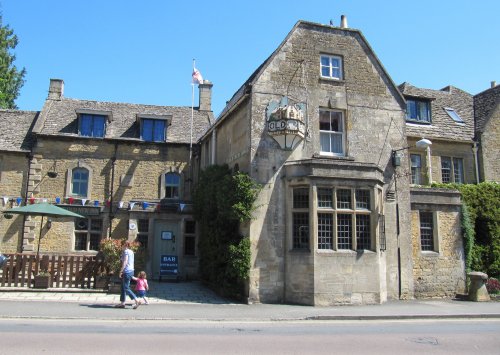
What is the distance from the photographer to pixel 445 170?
22906 mm

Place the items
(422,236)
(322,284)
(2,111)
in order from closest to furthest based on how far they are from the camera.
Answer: (322,284) < (422,236) < (2,111)

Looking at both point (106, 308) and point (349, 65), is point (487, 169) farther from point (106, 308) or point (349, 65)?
point (106, 308)

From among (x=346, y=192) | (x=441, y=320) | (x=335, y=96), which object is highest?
(x=335, y=96)

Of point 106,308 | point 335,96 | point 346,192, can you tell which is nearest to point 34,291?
point 106,308

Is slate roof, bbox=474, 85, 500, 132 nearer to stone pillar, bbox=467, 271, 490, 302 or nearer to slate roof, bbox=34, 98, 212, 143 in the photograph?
stone pillar, bbox=467, 271, 490, 302

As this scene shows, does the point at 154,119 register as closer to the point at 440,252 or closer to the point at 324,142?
the point at 324,142

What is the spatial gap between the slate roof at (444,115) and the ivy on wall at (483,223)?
11.9 feet

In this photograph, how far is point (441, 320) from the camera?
503 inches

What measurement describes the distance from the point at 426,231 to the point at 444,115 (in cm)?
924

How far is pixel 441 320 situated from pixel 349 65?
10.1 metres

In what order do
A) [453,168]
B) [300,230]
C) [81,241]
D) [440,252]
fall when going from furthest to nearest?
[453,168], [81,241], [440,252], [300,230]

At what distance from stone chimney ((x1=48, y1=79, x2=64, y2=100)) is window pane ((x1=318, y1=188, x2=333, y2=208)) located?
61.2 feet

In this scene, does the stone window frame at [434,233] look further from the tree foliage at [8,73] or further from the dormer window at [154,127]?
the tree foliage at [8,73]

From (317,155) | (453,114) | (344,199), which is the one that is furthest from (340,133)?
(453,114)
